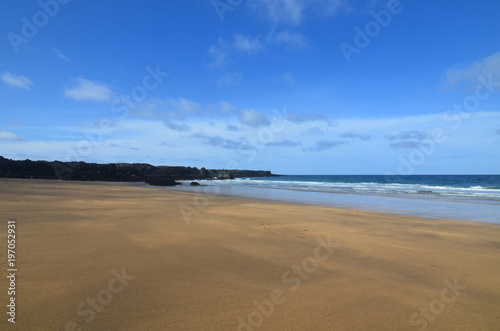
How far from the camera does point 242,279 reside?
4.07m

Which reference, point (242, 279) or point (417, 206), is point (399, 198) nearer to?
point (417, 206)

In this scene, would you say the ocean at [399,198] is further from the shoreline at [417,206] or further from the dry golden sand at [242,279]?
the dry golden sand at [242,279]

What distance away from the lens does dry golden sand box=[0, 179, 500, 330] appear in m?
2.99

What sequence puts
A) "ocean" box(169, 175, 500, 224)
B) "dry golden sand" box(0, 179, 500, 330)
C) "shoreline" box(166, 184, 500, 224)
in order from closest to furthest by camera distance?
1. "dry golden sand" box(0, 179, 500, 330)
2. "shoreline" box(166, 184, 500, 224)
3. "ocean" box(169, 175, 500, 224)

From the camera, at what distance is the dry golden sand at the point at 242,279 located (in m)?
2.99

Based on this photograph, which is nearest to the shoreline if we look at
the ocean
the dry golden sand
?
the ocean

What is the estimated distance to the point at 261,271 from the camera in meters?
4.45

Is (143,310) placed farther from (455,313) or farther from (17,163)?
(17,163)

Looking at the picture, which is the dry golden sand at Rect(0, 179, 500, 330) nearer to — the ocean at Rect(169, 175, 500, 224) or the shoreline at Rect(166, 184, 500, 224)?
the shoreline at Rect(166, 184, 500, 224)

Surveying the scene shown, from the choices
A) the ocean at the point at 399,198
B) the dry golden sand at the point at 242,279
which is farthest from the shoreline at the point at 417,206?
the dry golden sand at the point at 242,279

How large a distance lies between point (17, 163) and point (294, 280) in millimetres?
67498

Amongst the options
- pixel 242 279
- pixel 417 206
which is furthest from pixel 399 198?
pixel 242 279

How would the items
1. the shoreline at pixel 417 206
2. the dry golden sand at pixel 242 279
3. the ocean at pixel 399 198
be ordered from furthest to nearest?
the ocean at pixel 399 198
the shoreline at pixel 417 206
the dry golden sand at pixel 242 279

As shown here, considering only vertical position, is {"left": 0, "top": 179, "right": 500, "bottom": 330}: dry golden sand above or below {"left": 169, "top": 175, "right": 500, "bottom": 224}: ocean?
below
